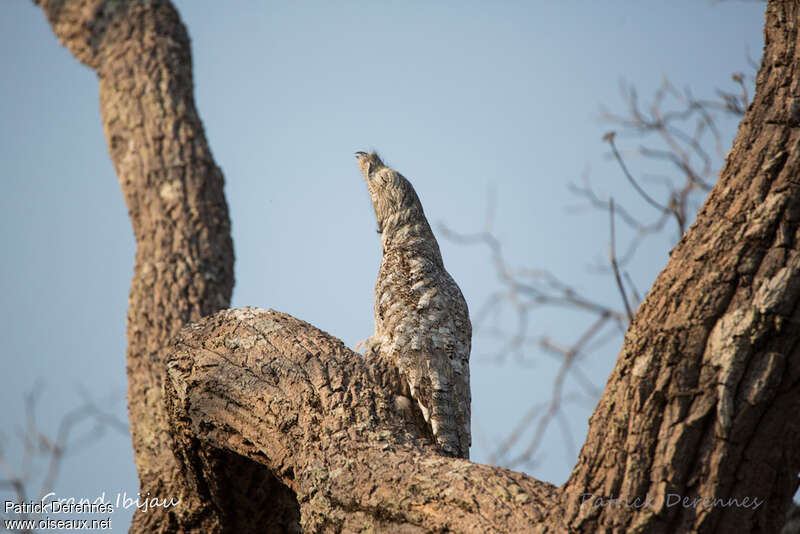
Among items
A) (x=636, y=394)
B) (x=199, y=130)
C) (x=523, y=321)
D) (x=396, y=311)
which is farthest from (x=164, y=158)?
(x=636, y=394)

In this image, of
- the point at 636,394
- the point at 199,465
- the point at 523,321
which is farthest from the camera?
the point at 523,321

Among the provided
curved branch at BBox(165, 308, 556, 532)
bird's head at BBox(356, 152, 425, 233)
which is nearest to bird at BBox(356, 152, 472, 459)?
bird's head at BBox(356, 152, 425, 233)

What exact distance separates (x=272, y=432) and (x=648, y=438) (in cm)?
155

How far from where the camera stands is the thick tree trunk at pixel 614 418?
1654 millimetres

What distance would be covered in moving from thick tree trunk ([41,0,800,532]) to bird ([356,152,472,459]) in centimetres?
19

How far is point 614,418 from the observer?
1.79m

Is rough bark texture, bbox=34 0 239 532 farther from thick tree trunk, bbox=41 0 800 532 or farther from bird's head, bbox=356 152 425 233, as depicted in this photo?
bird's head, bbox=356 152 425 233

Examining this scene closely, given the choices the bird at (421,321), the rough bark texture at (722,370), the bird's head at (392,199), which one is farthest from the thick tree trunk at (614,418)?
the bird's head at (392,199)

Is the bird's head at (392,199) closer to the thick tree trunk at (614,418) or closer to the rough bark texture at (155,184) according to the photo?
the thick tree trunk at (614,418)

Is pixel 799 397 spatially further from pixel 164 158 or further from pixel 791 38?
pixel 164 158

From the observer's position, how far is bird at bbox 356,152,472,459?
3.34 m

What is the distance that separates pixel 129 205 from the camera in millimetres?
4848

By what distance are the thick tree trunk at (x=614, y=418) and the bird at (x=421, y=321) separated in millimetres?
190

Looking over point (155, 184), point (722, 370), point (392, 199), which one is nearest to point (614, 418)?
point (722, 370)
